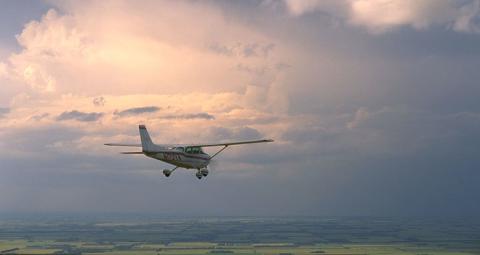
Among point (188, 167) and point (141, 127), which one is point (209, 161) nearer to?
point (188, 167)

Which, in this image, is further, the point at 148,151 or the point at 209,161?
the point at 209,161

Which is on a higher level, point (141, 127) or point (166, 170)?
point (141, 127)

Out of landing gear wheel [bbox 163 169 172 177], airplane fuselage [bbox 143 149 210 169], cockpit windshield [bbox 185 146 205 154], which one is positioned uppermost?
cockpit windshield [bbox 185 146 205 154]

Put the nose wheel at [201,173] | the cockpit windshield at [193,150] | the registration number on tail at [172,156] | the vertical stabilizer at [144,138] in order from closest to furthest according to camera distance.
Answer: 1. the vertical stabilizer at [144,138]
2. the registration number on tail at [172,156]
3. the cockpit windshield at [193,150]
4. the nose wheel at [201,173]

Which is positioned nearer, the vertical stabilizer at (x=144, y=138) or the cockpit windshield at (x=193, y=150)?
the vertical stabilizer at (x=144, y=138)

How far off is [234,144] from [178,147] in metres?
6.84

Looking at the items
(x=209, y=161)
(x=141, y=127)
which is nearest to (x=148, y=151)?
(x=141, y=127)

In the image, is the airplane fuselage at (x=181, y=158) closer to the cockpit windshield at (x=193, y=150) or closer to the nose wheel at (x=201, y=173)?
the cockpit windshield at (x=193, y=150)

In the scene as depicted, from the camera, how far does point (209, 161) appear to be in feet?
230

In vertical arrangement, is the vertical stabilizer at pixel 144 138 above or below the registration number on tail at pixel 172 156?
above

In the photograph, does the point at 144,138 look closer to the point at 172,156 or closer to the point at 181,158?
the point at 172,156

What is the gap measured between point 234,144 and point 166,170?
8.76 m

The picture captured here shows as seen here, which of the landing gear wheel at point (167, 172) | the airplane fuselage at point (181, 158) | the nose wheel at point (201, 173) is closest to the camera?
the airplane fuselage at point (181, 158)

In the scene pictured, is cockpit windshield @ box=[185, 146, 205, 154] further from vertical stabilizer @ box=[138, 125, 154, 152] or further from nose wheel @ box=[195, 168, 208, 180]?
vertical stabilizer @ box=[138, 125, 154, 152]
